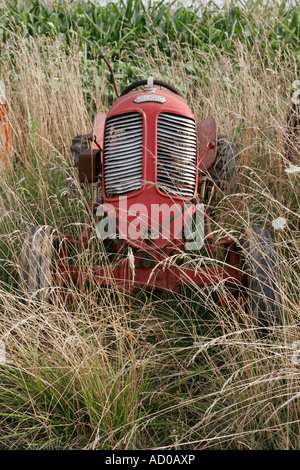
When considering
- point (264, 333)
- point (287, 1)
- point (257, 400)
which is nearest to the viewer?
point (257, 400)

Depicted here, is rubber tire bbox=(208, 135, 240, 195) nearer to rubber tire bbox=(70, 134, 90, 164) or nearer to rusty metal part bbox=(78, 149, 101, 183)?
rusty metal part bbox=(78, 149, 101, 183)

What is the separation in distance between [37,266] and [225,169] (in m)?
1.56

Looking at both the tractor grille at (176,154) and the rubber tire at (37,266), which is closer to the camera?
the rubber tire at (37,266)

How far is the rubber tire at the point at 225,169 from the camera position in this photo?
11.8ft

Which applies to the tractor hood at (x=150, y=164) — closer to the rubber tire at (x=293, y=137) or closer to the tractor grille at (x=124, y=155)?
the tractor grille at (x=124, y=155)

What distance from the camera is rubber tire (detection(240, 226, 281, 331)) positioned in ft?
8.13

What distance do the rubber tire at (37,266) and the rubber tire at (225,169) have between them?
4.38 ft

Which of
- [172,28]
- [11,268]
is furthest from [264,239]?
[172,28]

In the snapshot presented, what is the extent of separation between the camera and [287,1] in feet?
24.3

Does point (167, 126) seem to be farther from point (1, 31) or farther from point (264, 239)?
point (1, 31)

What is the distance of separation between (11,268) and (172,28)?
459cm

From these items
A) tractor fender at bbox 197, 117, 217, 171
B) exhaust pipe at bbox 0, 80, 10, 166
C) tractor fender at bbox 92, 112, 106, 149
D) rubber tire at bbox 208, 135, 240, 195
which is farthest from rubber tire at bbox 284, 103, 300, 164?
exhaust pipe at bbox 0, 80, 10, 166

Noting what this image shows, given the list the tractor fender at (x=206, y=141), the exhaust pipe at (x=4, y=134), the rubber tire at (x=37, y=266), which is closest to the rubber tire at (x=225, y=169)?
the tractor fender at (x=206, y=141)
